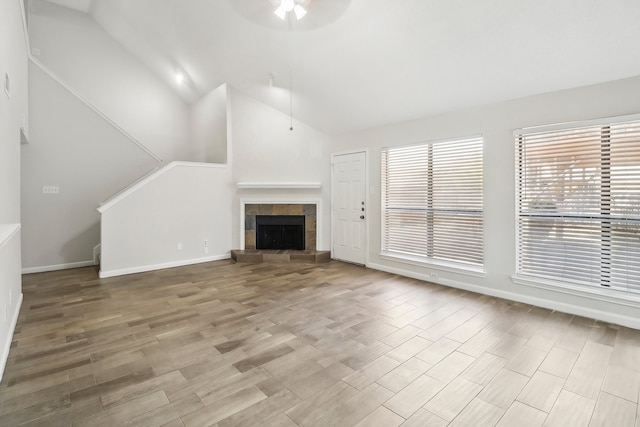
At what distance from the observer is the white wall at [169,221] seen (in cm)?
490

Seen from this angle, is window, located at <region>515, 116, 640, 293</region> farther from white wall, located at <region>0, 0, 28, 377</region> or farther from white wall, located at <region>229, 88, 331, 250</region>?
white wall, located at <region>0, 0, 28, 377</region>

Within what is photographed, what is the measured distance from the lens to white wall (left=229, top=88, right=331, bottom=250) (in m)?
6.12

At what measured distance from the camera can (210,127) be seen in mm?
6766

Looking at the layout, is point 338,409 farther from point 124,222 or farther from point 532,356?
point 124,222

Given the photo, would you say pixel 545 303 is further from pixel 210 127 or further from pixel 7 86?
pixel 210 127

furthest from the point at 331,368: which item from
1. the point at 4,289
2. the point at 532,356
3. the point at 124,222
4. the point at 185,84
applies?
the point at 185,84

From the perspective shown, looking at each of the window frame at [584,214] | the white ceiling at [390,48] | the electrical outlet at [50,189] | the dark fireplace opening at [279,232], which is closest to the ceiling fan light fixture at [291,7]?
the white ceiling at [390,48]

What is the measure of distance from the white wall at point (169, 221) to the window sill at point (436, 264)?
3.21 m

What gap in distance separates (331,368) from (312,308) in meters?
1.23

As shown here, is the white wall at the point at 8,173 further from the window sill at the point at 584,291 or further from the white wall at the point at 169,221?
the window sill at the point at 584,291

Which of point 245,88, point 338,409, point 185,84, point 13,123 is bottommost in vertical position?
point 338,409

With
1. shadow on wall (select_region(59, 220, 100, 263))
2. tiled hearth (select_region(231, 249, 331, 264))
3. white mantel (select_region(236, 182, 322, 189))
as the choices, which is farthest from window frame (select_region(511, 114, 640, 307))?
shadow on wall (select_region(59, 220, 100, 263))

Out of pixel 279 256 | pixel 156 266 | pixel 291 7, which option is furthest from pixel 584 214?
pixel 156 266

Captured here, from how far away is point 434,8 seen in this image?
2881 mm
